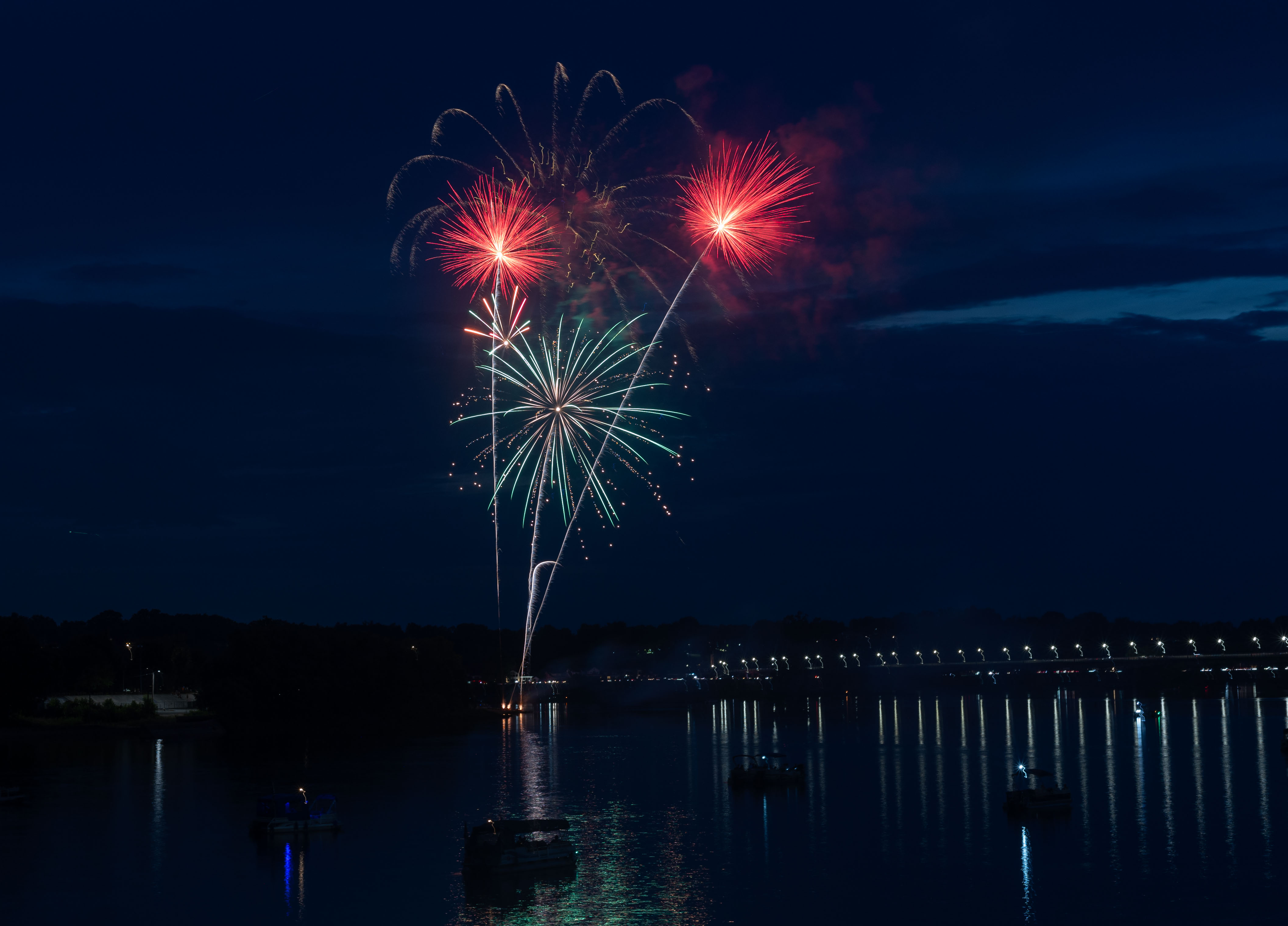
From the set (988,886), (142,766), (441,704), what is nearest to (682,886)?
(988,886)

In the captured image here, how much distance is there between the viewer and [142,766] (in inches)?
3307

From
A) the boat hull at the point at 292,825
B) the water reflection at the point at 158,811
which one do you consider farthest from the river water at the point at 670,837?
the boat hull at the point at 292,825

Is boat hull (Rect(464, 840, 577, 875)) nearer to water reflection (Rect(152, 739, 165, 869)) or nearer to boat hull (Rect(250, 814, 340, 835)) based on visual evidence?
boat hull (Rect(250, 814, 340, 835))

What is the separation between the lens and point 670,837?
175 ft

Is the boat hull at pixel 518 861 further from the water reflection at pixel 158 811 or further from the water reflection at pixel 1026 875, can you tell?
the water reflection at pixel 1026 875

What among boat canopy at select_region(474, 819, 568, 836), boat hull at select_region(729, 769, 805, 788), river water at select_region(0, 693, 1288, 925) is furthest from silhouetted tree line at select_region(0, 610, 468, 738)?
boat canopy at select_region(474, 819, 568, 836)

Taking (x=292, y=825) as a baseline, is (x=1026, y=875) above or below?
below

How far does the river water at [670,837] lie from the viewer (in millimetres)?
39500

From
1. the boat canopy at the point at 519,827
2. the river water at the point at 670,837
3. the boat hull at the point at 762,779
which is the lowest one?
the river water at the point at 670,837

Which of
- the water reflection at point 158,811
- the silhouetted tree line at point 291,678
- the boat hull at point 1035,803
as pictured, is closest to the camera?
the water reflection at point 158,811

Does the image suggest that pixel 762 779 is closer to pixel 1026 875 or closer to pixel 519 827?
pixel 1026 875

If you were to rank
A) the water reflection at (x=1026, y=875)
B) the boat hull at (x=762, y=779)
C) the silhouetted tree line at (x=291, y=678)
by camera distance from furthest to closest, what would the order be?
the silhouetted tree line at (x=291, y=678), the boat hull at (x=762, y=779), the water reflection at (x=1026, y=875)

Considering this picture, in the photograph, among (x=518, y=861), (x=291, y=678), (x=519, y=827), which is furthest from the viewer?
(x=291, y=678)

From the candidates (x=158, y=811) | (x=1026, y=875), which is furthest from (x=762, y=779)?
(x=158, y=811)
